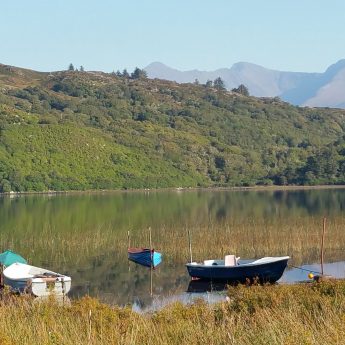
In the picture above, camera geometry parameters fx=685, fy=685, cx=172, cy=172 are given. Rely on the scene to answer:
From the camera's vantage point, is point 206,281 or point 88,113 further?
point 88,113

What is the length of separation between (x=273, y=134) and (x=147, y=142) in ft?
163

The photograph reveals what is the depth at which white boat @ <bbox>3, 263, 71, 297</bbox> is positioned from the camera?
26094 mm

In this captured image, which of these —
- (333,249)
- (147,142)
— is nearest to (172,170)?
(147,142)

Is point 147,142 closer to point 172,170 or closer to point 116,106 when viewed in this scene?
point 172,170

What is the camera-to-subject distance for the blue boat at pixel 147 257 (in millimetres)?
36438

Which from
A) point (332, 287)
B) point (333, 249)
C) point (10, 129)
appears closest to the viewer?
point (332, 287)

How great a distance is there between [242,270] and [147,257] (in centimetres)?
748

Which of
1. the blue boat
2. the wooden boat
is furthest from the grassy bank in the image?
the blue boat

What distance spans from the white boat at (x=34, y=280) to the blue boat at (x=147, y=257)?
27.1ft

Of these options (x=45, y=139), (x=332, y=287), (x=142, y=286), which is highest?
(x=45, y=139)

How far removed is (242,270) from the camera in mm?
30625

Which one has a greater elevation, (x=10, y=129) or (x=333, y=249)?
(x=10, y=129)

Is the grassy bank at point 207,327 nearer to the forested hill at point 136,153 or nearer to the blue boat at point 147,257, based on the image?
the blue boat at point 147,257

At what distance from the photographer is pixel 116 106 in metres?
200
